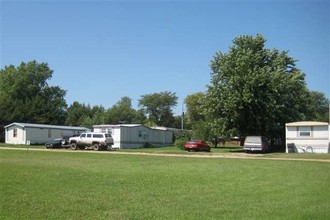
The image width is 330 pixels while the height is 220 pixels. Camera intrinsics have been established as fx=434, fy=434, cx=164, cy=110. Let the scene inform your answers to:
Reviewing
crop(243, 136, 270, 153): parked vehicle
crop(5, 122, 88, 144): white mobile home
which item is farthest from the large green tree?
crop(243, 136, 270, 153): parked vehicle

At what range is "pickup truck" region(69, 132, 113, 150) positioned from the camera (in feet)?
149

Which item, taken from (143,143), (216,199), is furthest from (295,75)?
(216,199)

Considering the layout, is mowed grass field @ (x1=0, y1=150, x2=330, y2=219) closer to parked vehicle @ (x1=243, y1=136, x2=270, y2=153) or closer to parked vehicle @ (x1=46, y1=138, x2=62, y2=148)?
parked vehicle @ (x1=243, y1=136, x2=270, y2=153)

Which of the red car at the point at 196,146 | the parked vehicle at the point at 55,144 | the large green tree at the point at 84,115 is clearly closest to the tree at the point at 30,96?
the large green tree at the point at 84,115

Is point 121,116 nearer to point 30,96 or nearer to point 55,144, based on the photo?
point 30,96

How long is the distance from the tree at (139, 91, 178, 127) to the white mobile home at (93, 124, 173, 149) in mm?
59287

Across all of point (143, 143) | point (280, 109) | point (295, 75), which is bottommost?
point (143, 143)

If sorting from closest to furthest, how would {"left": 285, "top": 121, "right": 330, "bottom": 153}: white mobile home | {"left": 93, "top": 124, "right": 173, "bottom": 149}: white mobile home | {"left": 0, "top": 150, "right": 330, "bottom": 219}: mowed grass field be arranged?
{"left": 0, "top": 150, "right": 330, "bottom": 219}: mowed grass field, {"left": 285, "top": 121, "right": 330, "bottom": 153}: white mobile home, {"left": 93, "top": 124, "right": 173, "bottom": 149}: white mobile home

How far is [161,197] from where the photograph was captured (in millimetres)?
11273

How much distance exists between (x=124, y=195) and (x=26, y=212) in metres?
2.96

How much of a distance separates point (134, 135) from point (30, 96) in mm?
40072

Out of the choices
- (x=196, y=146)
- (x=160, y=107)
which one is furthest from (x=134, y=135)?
(x=160, y=107)

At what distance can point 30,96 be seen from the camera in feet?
294

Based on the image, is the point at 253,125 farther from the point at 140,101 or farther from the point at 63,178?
the point at 140,101
